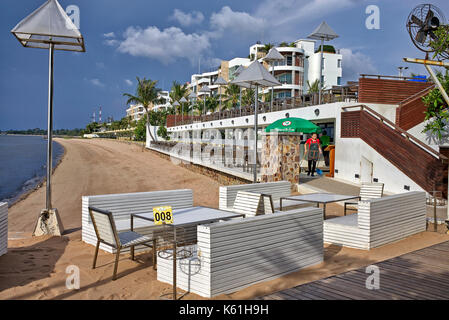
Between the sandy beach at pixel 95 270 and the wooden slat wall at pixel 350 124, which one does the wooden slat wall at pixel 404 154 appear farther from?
the sandy beach at pixel 95 270

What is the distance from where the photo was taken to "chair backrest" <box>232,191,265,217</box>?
6402 mm

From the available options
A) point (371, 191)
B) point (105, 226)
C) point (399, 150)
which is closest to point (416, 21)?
point (371, 191)

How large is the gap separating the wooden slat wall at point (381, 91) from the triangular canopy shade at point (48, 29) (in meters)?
11.3

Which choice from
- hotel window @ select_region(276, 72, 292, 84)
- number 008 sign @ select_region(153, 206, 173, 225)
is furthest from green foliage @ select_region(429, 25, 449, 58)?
hotel window @ select_region(276, 72, 292, 84)

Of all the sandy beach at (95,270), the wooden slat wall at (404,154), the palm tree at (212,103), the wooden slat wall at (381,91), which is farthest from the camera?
the palm tree at (212,103)

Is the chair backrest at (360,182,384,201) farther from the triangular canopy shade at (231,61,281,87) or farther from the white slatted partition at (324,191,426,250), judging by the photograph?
the triangular canopy shade at (231,61,281,87)

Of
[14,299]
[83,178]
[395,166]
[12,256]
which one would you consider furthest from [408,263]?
[83,178]

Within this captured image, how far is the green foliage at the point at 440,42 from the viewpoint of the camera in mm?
6767

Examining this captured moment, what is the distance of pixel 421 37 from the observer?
Result: 282 inches

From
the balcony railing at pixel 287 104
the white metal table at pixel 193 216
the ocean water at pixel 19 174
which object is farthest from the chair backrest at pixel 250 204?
the ocean water at pixel 19 174

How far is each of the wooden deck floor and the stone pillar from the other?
23.3 ft
